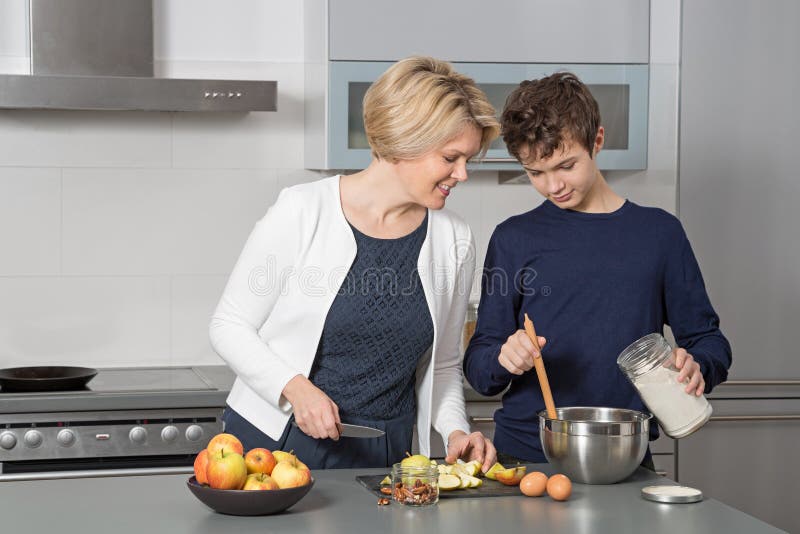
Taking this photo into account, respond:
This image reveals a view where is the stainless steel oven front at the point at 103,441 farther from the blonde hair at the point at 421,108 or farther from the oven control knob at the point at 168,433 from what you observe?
the blonde hair at the point at 421,108

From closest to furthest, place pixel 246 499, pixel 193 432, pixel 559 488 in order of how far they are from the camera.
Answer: pixel 246 499, pixel 559 488, pixel 193 432

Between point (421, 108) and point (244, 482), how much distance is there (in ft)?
2.40

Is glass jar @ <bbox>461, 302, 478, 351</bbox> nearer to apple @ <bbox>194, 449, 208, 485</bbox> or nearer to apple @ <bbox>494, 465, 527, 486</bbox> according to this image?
apple @ <bbox>494, 465, 527, 486</bbox>

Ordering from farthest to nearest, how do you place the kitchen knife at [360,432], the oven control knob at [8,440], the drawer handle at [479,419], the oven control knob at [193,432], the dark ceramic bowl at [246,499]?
the drawer handle at [479,419] < the oven control knob at [193,432] < the oven control knob at [8,440] < the kitchen knife at [360,432] < the dark ceramic bowl at [246,499]

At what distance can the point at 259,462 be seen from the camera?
157cm

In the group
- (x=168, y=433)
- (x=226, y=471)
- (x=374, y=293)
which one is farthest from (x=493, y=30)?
(x=226, y=471)

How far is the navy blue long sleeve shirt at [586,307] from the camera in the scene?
2006 millimetres

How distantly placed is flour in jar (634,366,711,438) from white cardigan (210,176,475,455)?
397mm

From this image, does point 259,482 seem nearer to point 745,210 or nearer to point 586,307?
point 586,307

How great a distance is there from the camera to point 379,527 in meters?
1.49

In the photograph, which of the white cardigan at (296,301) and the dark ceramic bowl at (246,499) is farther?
the white cardigan at (296,301)

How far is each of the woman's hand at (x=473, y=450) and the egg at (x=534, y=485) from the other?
0.13 m

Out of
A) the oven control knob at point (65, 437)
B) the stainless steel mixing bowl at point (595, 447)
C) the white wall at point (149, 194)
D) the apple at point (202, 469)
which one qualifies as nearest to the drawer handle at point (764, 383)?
the white wall at point (149, 194)

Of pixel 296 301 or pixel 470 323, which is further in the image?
pixel 470 323
